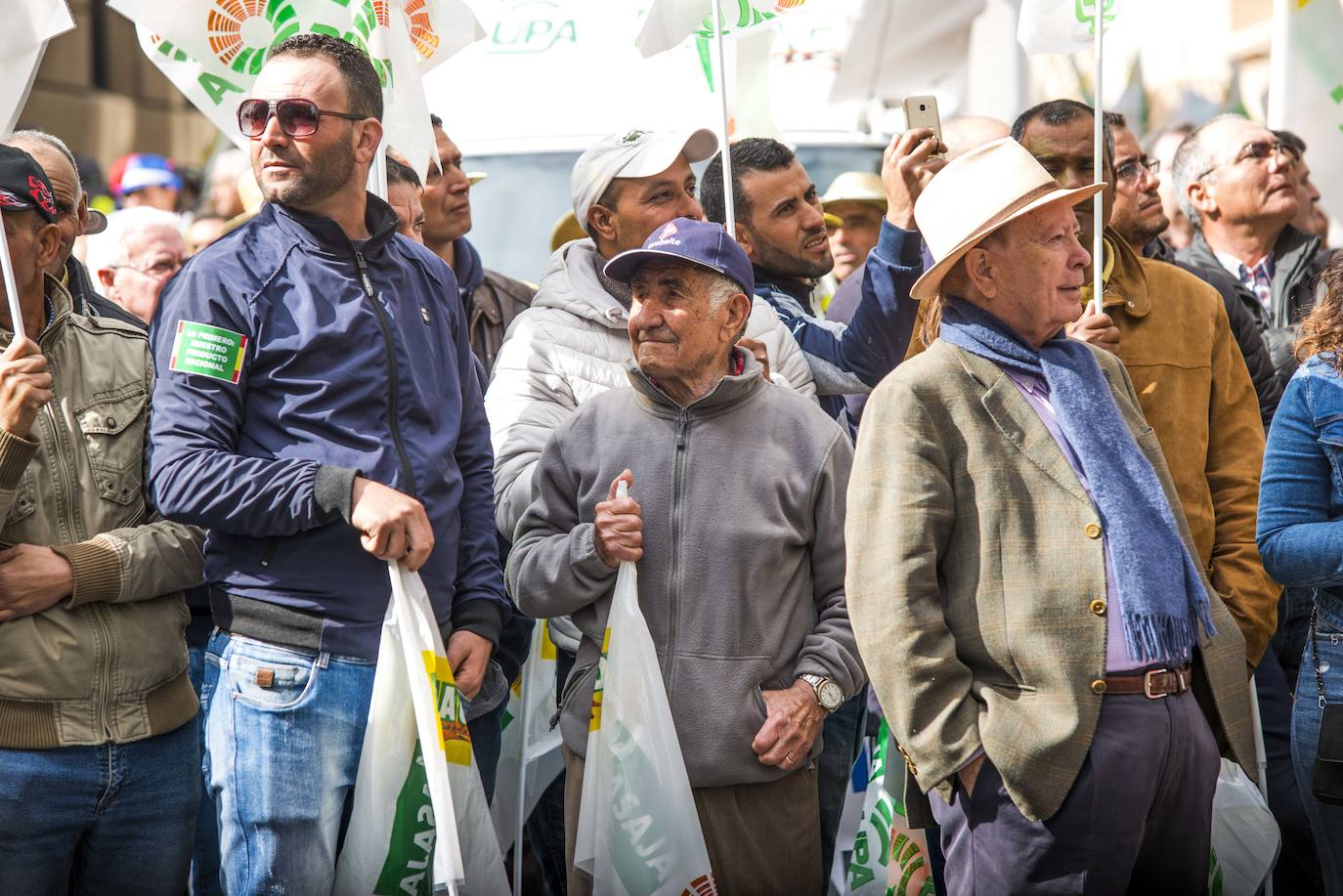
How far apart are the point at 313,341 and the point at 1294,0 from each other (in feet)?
16.9

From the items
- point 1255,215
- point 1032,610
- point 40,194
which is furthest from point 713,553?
point 1255,215

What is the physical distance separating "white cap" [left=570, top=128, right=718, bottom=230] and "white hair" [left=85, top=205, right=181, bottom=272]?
6.13 ft

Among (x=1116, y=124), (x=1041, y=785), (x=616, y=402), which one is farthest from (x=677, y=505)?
(x=1116, y=124)

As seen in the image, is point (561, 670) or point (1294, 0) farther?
point (1294, 0)

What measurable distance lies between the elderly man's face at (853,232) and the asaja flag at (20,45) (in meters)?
4.58

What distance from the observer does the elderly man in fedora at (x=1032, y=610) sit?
3.35 meters

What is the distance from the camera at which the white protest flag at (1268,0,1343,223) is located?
6.88m

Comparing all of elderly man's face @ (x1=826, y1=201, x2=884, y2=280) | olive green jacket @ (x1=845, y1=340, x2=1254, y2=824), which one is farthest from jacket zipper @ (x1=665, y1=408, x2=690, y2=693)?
elderly man's face @ (x1=826, y1=201, x2=884, y2=280)

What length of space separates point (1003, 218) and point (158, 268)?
3629mm

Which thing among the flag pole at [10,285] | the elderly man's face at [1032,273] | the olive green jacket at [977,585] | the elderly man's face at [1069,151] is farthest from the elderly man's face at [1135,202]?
the flag pole at [10,285]

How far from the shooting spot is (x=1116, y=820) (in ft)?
11.0

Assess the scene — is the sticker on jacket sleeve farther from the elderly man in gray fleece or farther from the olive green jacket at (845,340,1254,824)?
the olive green jacket at (845,340,1254,824)

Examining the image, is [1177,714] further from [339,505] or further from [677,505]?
[339,505]

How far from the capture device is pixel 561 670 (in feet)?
15.4
